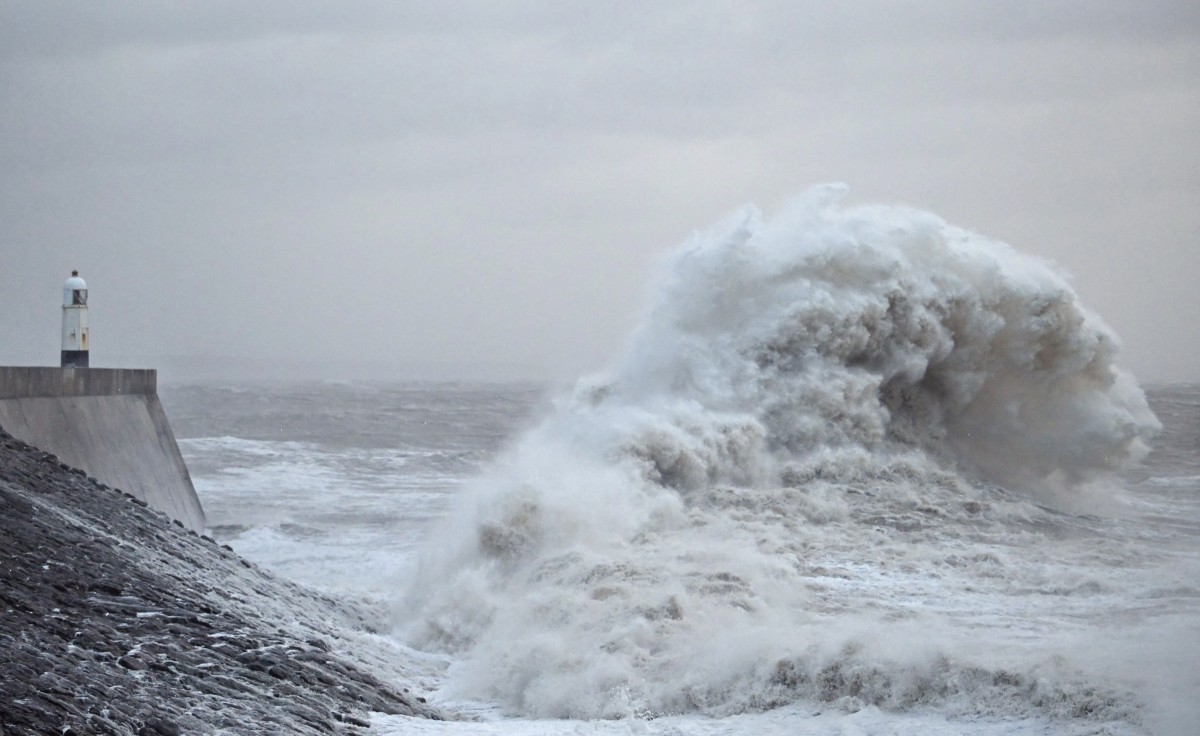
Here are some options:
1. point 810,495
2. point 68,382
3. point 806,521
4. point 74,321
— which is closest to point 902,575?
point 806,521

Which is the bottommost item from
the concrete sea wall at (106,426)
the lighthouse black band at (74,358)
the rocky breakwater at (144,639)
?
the rocky breakwater at (144,639)

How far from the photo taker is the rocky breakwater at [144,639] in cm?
512

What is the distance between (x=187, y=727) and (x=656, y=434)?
7760 mm

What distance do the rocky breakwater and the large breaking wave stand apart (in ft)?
3.63

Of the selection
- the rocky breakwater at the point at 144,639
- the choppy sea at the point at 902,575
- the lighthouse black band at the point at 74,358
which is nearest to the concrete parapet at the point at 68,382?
the lighthouse black band at the point at 74,358

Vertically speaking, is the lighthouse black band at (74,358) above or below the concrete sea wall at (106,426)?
above

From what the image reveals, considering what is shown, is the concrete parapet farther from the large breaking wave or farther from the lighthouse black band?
the large breaking wave

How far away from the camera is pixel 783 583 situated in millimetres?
8664

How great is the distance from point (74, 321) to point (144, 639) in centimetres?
675

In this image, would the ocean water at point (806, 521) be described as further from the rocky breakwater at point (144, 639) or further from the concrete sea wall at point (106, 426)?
the concrete sea wall at point (106, 426)

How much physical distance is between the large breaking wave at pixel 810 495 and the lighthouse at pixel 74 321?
393cm

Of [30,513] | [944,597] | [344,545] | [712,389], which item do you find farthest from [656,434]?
[30,513]

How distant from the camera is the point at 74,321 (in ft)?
39.0

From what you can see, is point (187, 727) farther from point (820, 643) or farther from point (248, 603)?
point (820, 643)
